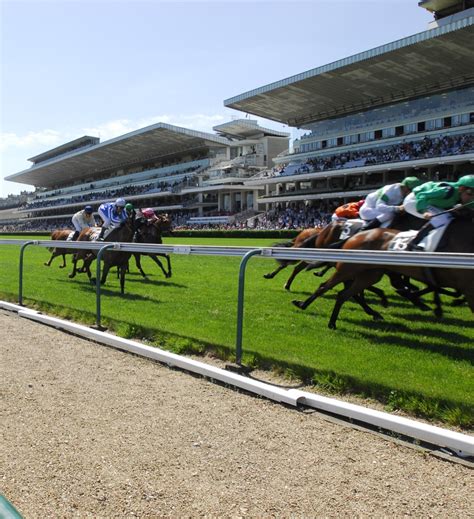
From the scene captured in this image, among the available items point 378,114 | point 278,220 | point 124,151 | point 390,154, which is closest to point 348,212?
point 390,154

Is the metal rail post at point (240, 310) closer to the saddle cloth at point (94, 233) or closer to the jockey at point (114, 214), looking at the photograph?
the jockey at point (114, 214)

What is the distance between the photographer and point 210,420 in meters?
3.39

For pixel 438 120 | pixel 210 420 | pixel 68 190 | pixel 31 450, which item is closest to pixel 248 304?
pixel 210 420

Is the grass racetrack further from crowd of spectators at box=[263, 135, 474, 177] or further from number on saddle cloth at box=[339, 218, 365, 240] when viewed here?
crowd of spectators at box=[263, 135, 474, 177]

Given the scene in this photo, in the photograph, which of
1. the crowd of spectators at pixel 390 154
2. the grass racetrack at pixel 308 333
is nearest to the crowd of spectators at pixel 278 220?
the crowd of spectators at pixel 390 154

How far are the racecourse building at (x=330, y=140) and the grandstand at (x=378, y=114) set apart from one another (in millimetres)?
91

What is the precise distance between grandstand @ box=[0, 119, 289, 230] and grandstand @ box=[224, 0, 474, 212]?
6.21 metres

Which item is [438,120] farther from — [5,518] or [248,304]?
[5,518]

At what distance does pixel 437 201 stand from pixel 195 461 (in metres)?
4.20

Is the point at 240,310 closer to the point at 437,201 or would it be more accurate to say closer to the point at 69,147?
the point at 437,201

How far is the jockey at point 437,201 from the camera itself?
5.52 metres

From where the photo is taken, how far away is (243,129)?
64.7 meters

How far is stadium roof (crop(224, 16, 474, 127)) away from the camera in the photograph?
118 ft

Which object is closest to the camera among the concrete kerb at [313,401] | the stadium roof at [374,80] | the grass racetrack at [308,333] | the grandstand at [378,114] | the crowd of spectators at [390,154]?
the concrete kerb at [313,401]
